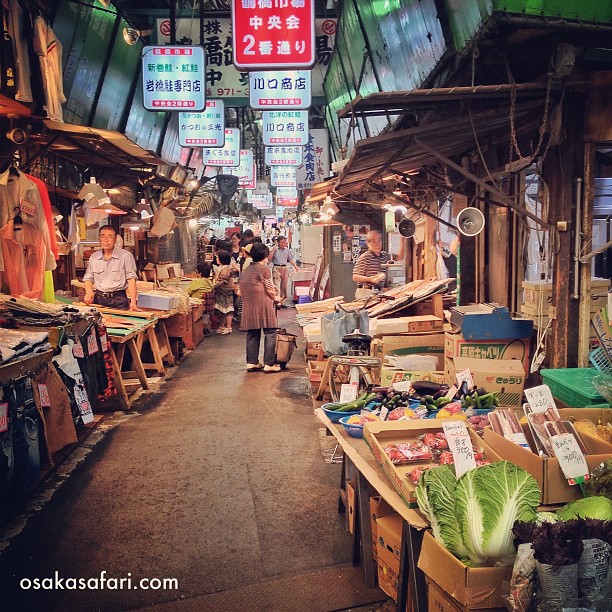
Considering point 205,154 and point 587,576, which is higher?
point 205,154

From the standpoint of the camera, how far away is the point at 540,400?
149 inches

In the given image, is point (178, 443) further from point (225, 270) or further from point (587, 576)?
point (225, 270)

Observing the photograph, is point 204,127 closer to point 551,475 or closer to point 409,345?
point 409,345

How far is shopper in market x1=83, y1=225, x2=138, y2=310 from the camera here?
382 inches

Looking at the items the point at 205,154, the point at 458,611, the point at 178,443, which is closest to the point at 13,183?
the point at 178,443

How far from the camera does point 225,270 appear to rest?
15.9 meters

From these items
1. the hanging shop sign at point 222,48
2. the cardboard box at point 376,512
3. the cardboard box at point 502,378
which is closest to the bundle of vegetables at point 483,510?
the cardboard box at point 376,512

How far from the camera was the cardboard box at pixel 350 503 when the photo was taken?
4.60 meters

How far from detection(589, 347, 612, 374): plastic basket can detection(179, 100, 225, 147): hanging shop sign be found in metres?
12.2

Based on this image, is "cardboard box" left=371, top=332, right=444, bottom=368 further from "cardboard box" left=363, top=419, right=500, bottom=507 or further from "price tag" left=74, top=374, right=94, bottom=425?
"cardboard box" left=363, top=419, right=500, bottom=507

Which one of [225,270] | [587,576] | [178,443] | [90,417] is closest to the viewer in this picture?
[587,576]

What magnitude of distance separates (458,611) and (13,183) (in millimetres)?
6506

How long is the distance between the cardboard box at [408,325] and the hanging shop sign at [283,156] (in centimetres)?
1145

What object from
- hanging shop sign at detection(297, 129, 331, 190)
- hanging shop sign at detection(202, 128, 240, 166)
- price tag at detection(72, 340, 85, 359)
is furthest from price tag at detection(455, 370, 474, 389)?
hanging shop sign at detection(297, 129, 331, 190)
